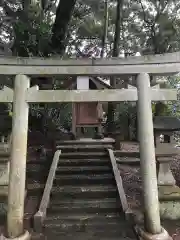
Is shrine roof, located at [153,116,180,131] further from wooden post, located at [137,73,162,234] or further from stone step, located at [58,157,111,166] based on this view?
stone step, located at [58,157,111,166]

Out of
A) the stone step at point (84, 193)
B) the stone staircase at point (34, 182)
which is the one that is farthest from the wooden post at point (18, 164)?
the stone step at point (84, 193)

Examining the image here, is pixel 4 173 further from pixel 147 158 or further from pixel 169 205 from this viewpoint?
pixel 169 205

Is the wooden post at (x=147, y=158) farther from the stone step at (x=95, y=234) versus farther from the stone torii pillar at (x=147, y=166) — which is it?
the stone step at (x=95, y=234)

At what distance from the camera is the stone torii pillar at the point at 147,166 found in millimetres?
3779

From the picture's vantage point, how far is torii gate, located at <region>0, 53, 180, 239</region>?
3773 mm

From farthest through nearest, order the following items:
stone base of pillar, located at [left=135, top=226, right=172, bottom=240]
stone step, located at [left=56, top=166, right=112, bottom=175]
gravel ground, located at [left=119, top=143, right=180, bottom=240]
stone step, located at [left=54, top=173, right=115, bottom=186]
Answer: stone step, located at [left=56, top=166, right=112, bottom=175], stone step, located at [left=54, top=173, right=115, bottom=186], gravel ground, located at [left=119, top=143, right=180, bottom=240], stone base of pillar, located at [left=135, top=226, right=172, bottom=240]

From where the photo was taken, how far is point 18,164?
3.80 metres

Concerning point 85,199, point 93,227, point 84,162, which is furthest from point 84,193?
point 84,162

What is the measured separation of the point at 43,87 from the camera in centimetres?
780

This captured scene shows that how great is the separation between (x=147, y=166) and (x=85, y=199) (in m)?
2.14

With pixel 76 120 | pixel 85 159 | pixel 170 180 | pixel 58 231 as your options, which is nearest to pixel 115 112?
pixel 76 120

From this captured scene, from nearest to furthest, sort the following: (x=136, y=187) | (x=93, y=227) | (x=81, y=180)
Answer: (x=93, y=227)
(x=136, y=187)
(x=81, y=180)

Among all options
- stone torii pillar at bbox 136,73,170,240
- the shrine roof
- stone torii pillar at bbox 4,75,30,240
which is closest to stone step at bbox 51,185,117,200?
stone torii pillar at bbox 136,73,170,240

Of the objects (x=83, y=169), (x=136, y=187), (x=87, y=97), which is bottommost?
(x=136, y=187)
